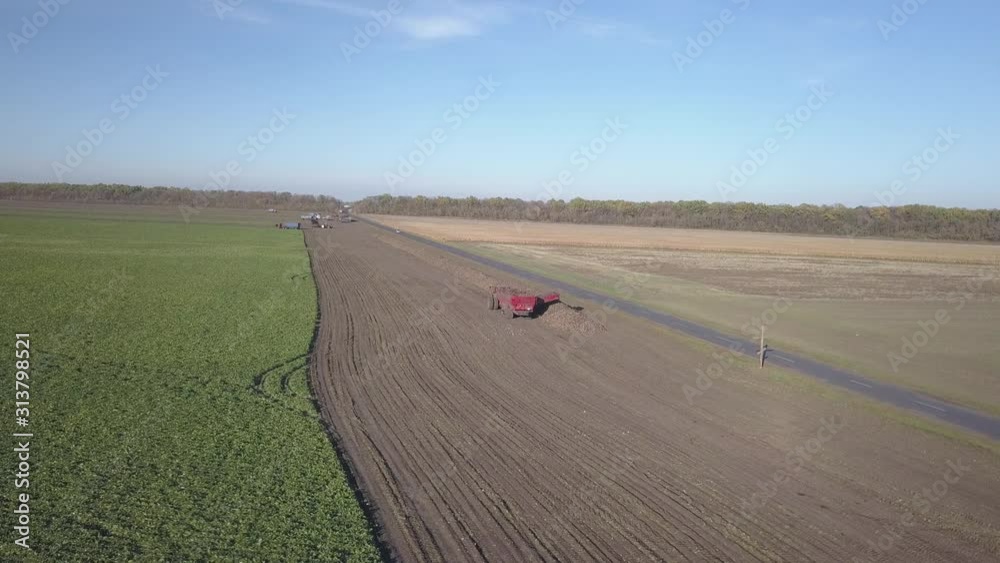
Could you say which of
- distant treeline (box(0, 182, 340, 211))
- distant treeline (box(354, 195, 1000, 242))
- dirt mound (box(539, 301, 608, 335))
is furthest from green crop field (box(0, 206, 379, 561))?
distant treeline (box(0, 182, 340, 211))

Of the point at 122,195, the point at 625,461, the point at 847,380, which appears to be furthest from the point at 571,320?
the point at 122,195

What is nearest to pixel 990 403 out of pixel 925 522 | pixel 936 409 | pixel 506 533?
pixel 936 409

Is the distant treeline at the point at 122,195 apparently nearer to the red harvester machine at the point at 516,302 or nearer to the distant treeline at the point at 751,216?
the distant treeline at the point at 751,216

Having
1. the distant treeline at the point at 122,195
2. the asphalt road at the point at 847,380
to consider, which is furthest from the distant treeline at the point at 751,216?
the asphalt road at the point at 847,380

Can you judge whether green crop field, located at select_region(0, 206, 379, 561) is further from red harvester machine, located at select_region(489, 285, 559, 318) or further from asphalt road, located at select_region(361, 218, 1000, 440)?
asphalt road, located at select_region(361, 218, 1000, 440)

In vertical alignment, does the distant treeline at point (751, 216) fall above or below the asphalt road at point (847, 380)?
above

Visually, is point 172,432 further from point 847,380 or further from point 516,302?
point 847,380
